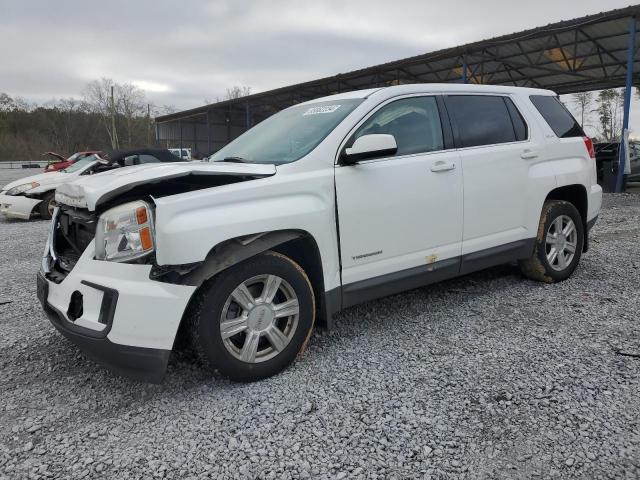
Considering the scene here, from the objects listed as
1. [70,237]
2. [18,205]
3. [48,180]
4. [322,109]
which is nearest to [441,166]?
[322,109]

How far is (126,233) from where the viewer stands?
246 centimetres

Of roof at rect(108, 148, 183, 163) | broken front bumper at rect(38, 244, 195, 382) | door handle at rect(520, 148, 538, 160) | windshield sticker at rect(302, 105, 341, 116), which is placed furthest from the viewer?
roof at rect(108, 148, 183, 163)

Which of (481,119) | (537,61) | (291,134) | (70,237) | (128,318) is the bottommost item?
(128,318)

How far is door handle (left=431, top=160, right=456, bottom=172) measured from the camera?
3.44 metres

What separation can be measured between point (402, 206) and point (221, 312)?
4.74 ft

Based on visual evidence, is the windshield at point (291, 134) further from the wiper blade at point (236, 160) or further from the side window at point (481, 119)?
the side window at point (481, 119)

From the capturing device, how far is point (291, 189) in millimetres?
2818

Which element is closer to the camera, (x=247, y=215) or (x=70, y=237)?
(x=247, y=215)

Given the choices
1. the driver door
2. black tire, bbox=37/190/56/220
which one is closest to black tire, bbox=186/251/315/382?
the driver door

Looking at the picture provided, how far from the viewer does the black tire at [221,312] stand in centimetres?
254

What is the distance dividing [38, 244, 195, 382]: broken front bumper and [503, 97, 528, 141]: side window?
3.20 metres

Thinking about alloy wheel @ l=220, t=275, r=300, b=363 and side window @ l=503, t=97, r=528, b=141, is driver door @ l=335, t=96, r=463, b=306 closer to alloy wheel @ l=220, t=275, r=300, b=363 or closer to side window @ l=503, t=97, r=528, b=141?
alloy wheel @ l=220, t=275, r=300, b=363

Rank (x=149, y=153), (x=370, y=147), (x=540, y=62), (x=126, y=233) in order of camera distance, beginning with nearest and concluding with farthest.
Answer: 1. (x=126, y=233)
2. (x=370, y=147)
3. (x=149, y=153)
4. (x=540, y=62)

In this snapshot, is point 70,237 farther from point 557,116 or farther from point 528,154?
point 557,116
